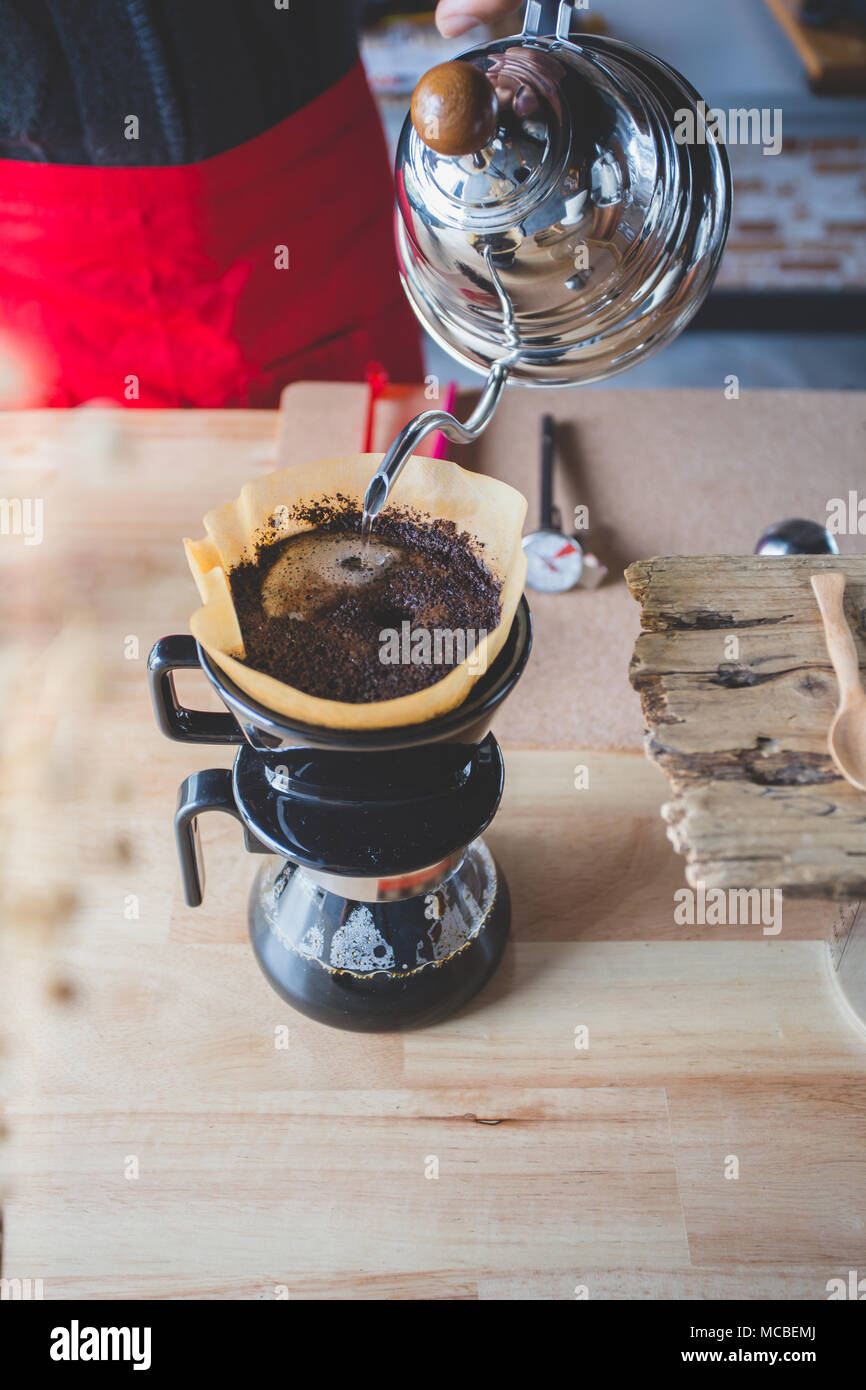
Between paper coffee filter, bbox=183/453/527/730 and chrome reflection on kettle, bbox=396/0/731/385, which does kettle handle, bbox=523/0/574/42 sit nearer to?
chrome reflection on kettle, bbox=396/0/731/385

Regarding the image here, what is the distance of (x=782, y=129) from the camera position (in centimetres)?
270

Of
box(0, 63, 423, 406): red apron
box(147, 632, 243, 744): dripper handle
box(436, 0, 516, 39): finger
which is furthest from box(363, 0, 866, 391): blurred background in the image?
box(147, 632, 243, 744): dripper handle

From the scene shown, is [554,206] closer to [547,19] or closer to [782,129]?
[547,19]

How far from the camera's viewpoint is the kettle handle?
25.1 inches

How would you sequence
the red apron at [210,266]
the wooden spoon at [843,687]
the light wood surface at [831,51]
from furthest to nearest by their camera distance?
1. the light wood surface at [831,51]
2. the red apron at [210,266]
3. the wooden spoon at [843,687]

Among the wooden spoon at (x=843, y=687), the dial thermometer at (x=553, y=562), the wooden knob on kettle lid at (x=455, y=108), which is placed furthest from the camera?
the dial thermometer at (x=553, y=562)

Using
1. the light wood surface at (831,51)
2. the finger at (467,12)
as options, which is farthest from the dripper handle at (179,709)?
the light wood surface at (831,51)

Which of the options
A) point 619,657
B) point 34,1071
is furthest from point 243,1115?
point 619,657

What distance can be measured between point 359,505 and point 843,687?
0.34 metres

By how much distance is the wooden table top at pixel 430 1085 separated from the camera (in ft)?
2.20

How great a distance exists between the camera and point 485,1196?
0.69 metres

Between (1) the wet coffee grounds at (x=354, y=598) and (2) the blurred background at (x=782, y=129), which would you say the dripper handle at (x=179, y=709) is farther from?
(2) the blurred background at (x=782, y=129)

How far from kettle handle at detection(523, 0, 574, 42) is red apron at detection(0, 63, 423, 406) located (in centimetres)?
68

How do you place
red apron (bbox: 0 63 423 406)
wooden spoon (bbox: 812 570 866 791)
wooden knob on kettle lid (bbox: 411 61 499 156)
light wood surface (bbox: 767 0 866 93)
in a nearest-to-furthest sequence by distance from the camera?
wooden knob on kettle lid (bbox: 411 61 499 156) → wooden spoon (bbox: 812 570 866 791) → red apron (bbox: 0 63 423 406) → light wood surface (bbox: 767 0 866 93)
